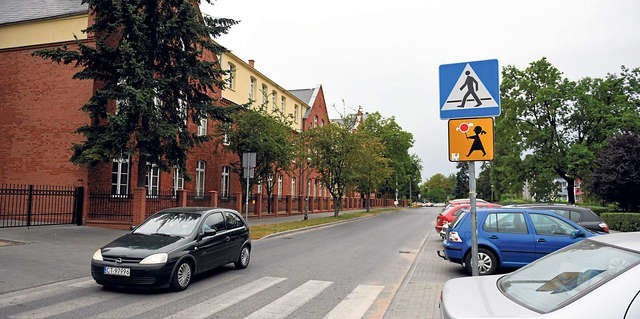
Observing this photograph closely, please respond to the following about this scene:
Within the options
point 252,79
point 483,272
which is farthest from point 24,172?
point 483,272

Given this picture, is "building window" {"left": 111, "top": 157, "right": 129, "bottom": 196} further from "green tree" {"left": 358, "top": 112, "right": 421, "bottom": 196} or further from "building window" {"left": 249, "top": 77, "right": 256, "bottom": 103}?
"green tree" {"left": 358, "top": 112, "right": 421, "bottom": 196}

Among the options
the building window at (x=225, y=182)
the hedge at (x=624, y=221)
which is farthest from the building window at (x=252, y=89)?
the hedge at (x=624, y=221)

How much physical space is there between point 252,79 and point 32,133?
18.2 m

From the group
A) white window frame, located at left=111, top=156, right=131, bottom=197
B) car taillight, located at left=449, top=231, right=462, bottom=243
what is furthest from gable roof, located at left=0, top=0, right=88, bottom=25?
car taillight, located at left=449, top=231, right=462, bottom=243

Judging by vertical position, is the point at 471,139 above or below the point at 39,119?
below

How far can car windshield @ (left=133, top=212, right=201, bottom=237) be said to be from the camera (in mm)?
8352

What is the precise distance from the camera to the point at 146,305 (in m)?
6.53

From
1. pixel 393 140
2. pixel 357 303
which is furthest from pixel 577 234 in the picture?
pixel 393 140

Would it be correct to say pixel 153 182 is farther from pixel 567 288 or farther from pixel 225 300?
pixel 567 288

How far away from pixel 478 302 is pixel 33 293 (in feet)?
24.2

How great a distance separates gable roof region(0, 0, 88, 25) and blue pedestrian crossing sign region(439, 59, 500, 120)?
22464 mm

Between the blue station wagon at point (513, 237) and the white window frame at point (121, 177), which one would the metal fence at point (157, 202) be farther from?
the blue station wagon at point (513, 237)

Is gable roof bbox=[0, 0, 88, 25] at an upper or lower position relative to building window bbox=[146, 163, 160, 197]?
upper

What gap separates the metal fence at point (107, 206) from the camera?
19.0m
